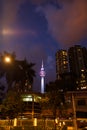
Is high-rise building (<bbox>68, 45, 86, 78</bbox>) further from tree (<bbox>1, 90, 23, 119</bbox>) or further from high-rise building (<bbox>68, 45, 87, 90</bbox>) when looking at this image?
tree (<bbox>1, 90, 23, 119</bbox>)

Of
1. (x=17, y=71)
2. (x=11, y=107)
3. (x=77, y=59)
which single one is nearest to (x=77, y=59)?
(x=77, y=59)

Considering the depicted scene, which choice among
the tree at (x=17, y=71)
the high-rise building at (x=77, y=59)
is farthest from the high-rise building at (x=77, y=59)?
the tree at (x=17, y=71)

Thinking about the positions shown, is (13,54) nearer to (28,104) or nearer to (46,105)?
(28,104)

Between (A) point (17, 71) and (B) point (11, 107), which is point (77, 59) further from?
(B) point (11, 107)

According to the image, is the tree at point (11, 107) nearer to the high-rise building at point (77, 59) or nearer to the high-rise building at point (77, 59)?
the high-rise building at point (77, 59)

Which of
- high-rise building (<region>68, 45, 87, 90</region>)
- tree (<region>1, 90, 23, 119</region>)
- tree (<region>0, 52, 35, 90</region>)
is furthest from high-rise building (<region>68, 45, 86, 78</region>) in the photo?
tree (<region>1, 90, 23, 119</region>)

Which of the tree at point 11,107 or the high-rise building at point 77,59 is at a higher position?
the high-rise building at point 77,59

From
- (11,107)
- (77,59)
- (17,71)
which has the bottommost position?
(11,107)

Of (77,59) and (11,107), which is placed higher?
(77,59)

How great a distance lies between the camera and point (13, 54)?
225 ft

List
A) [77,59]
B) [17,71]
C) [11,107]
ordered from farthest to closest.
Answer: [77,59] < [17,71] < [11,107]

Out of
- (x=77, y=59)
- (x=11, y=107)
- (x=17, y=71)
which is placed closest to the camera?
(x=11, y=107)

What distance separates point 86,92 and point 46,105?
1589 centimetres

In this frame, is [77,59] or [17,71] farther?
[77,59]
